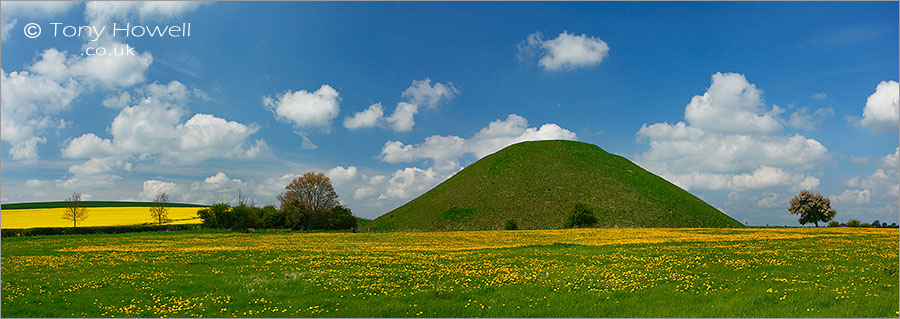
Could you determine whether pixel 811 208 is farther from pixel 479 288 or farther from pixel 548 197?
pixel 479 288

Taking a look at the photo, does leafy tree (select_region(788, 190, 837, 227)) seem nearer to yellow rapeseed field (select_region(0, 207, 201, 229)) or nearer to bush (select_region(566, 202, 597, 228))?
bush (select_region(566, 202, 597, 228))

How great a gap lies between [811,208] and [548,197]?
59857 mm

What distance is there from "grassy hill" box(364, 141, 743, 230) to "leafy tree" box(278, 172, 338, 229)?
1947cm

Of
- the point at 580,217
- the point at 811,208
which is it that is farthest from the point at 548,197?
the point at 811,208

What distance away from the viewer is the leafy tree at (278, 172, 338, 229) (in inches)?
3971

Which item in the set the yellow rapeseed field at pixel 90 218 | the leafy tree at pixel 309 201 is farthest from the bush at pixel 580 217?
the yellow rapeseed field at pixel 90 218

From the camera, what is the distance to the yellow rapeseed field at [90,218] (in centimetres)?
9171

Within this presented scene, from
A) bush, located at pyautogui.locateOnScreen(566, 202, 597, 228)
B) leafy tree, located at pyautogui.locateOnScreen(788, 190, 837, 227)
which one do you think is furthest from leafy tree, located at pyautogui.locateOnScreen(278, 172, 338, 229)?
leafy tree, located at pyautogui.locateOnScreen(788, 190, 837, 227)

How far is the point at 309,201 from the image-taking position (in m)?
103

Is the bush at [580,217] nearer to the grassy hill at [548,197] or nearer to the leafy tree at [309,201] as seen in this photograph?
the grassy hill at [548,197]

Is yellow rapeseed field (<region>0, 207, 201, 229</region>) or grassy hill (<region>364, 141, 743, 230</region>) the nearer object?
yellow rapeseed field (<region>0, 207, 201, 229</region>)

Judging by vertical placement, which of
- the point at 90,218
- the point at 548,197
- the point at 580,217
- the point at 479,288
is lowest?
the point at 580,217

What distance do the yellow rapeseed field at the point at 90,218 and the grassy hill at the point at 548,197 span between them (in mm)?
52209

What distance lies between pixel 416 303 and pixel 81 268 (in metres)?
24.7
